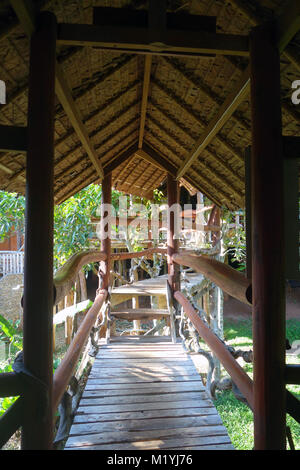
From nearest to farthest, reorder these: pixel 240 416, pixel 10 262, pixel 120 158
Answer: pixel 120 158 → pixel 240 416 → pixel 10 262

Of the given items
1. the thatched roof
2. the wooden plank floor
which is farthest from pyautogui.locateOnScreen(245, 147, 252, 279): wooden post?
the wooden plank floor

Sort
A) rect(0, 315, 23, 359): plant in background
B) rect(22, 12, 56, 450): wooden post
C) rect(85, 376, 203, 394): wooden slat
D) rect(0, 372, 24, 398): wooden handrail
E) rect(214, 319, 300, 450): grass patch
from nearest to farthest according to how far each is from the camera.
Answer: rect(0, 372, 24, 398): wooden handrail < rect(22, 12, 56, 450): wooden post < rect(85, 376, 203, 394): wooden slat < rect(0, 315, 23, 359): plant in background < rect(214, 319, 300, 450): grass patch

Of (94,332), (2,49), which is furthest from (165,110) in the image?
(94,332)

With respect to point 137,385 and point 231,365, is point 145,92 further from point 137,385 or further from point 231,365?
point 137,385

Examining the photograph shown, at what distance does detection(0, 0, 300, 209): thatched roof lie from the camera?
202cm

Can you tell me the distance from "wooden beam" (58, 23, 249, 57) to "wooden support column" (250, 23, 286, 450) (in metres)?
0.18

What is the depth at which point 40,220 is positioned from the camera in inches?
66.9

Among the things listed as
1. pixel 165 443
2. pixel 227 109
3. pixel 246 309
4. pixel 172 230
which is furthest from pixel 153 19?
pixel 246 309

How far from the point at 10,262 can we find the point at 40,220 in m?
12.4

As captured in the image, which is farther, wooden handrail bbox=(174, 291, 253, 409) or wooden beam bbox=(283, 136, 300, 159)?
wooden handrail bbox=(174, 291, 253, 409)

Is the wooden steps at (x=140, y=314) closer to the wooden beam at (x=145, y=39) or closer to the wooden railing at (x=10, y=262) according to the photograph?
the wooden beam at (x=145, y=39)

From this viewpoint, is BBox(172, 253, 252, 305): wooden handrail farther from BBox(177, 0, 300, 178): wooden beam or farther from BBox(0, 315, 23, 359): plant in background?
BBox(0, 315, 23, 359): plant in background

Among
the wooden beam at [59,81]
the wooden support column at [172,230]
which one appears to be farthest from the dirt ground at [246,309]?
the wooden beam at [59,81]
